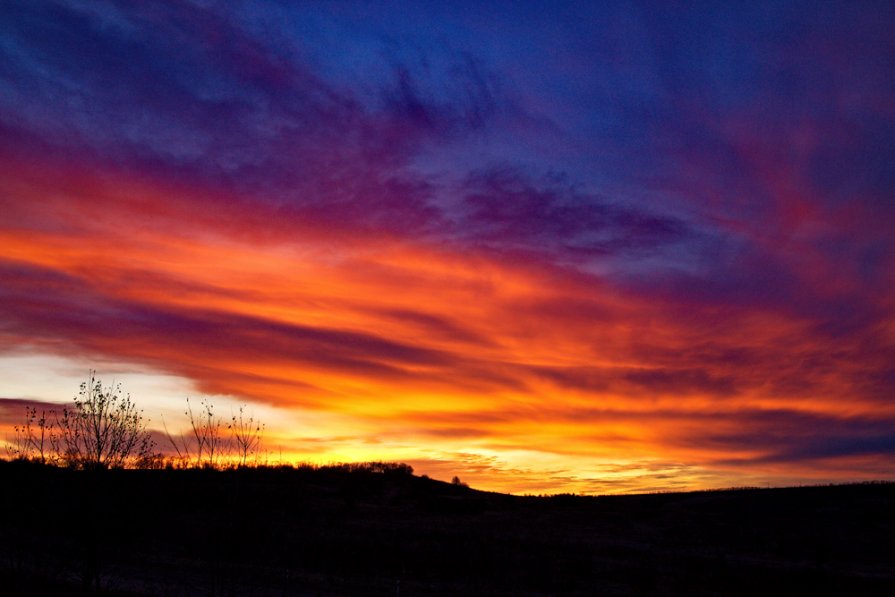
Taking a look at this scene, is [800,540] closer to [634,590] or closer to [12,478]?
[634,590]

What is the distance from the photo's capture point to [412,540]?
35312 millimetres

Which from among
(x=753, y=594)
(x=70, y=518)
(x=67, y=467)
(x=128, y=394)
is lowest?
(x=753, y=594)

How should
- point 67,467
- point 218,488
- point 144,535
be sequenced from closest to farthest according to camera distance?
point 67,467 < point 144,535 < point 218,488

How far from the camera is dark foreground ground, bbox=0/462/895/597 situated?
20891mm

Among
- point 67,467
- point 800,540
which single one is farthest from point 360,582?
point 800,540

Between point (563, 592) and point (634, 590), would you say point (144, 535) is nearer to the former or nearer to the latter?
point (563, 592)

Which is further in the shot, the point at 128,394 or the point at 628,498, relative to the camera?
the point at 628,498

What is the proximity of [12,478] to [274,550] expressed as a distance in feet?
51.6

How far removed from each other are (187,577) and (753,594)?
20.3m

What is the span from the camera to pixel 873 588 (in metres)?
27.8

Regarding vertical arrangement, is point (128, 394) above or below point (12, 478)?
above

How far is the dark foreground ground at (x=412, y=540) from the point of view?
20891 mm

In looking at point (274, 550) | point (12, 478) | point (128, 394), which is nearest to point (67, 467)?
point (128, 394)

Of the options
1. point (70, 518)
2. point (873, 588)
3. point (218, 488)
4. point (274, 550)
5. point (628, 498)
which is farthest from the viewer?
point (628, 498)
